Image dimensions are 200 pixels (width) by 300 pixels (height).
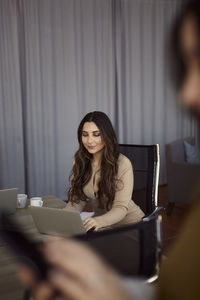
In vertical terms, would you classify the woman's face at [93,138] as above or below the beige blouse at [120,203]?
above

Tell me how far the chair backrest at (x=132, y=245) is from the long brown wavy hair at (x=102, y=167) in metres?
1.23

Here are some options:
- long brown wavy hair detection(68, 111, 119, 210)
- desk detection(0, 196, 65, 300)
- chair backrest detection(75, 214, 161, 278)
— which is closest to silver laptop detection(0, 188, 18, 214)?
desk detection(0, 196, 65, 300)

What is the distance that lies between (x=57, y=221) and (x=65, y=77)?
11.4 ft

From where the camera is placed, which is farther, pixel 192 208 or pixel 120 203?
pixel 120 203

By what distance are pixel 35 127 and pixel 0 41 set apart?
3.68 ft

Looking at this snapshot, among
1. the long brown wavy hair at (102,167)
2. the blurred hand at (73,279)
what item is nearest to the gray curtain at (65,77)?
the long brown wavy hair at (102,167)

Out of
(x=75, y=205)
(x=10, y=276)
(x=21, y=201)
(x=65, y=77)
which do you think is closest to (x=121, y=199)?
(x=75, y=205)

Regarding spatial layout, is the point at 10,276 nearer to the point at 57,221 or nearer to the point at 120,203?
the point at 57,221

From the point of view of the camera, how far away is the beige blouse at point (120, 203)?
197cm

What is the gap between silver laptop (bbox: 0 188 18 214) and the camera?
195cm

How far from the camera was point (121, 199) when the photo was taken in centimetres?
207

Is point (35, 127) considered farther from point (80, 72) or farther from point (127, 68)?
point (127, 68)

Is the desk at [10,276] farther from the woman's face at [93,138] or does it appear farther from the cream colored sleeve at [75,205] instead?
the woman's face at [93,138]

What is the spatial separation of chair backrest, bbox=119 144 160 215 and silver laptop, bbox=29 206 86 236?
0.96 metres
